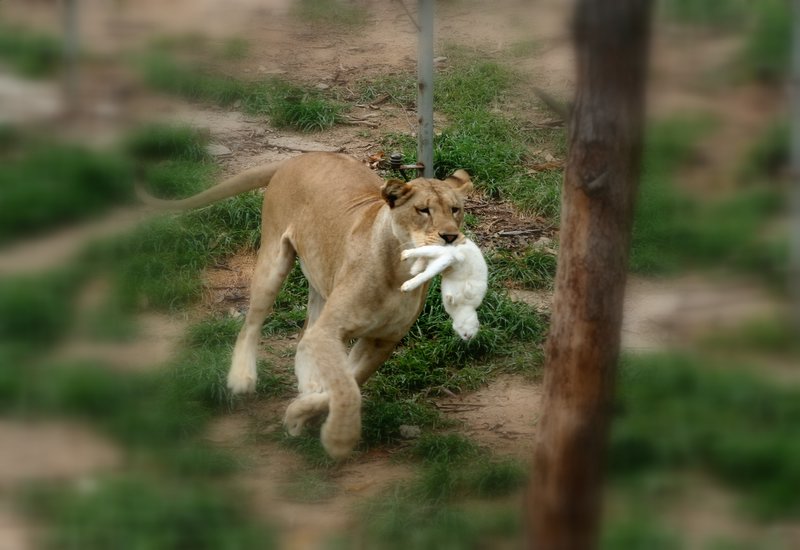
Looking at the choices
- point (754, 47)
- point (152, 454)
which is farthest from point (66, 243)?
point (754, 47)

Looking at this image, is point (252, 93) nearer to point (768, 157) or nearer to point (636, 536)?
point (768, 157)

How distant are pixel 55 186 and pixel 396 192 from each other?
3.47 m

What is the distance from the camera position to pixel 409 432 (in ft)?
24.8

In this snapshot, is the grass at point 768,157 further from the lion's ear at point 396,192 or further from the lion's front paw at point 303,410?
the lion's front paw at point 303,410

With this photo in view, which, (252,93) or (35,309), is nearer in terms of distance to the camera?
(35,309)

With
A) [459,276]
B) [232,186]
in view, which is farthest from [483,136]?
[459,276]

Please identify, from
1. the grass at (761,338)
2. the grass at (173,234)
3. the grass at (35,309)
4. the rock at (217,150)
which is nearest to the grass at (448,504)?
the grass at (761,338)

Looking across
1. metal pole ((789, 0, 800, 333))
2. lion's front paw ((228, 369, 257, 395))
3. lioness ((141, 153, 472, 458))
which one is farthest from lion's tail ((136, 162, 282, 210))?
metal pole ((789, 0, 800, 333))

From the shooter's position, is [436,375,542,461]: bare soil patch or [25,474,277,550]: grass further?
[436,375,542,461]: bare soil patch

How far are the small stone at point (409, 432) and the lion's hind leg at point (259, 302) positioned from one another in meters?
1.00

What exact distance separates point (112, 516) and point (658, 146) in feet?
18.6

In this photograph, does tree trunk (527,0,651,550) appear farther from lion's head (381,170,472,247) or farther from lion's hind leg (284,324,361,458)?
lion's hind leg (284,324,361,458)

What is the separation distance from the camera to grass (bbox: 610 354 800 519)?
665 centimetres

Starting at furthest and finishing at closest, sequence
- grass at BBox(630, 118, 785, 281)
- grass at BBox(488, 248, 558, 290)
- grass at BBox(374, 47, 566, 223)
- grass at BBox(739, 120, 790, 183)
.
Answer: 1. grass at BBox(374, 47, 566, 223)
2. grass at BBox(739, 120, 790, 183)
3. grass at BBox(488, 248, 558, 290)
4. grass at BBox(630, 118, 785, 281)
